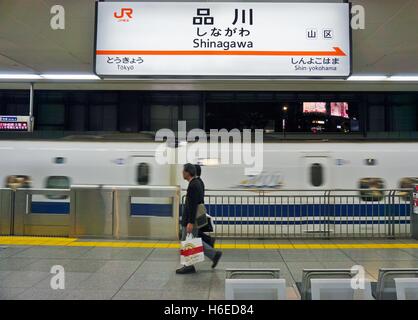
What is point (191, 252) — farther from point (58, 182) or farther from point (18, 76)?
point (18, 76)

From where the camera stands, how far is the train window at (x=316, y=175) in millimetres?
9484

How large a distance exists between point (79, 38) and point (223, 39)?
365 centimetres

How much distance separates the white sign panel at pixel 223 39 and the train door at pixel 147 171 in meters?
4.14

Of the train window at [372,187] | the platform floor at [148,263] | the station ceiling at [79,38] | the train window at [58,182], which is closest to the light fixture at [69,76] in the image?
the station ceiling at [79,38]

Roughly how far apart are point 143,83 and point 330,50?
797 centimetres

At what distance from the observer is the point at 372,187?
9430mm

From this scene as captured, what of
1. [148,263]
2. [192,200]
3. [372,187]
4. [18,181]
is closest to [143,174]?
[18,181]

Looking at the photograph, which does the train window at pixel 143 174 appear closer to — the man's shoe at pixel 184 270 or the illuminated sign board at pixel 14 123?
Answer: the man's shoe at pixel 184 270

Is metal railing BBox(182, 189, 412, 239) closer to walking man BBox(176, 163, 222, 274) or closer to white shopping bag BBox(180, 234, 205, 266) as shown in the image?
walking man BBox(176, 163, 222, 274)

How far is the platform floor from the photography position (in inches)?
206

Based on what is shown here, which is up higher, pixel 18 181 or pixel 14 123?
pixel 14 123

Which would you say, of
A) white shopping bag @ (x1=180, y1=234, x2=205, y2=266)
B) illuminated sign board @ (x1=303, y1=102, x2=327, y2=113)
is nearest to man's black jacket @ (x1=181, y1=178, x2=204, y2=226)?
white shopping bag @ (x1=180, y1=234, x2=205, y2=266)

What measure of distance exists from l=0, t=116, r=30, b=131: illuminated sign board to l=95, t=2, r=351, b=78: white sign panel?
8.98 m

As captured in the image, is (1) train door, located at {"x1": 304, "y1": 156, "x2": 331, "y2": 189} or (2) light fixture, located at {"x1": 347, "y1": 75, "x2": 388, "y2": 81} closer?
(1) train door, located at {"x1": 304, "y1": 156, "x2": 331, "y2": 189}
